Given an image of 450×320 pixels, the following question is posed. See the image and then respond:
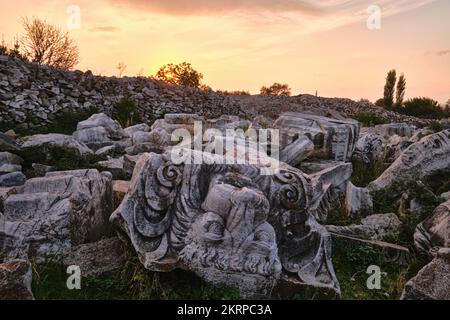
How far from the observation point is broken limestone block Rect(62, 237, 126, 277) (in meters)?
4.02

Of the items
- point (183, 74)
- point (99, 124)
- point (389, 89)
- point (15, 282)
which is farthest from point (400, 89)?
point (15, 282)

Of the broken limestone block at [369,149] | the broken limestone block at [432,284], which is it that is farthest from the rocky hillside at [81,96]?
the broken limestone block at [432,284]

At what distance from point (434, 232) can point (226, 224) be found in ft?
8.32

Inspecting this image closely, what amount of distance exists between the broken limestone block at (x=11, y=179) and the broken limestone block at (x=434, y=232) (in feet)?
16.7

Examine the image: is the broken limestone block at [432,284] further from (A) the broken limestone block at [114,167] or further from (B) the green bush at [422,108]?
(B) the green bush at [422,108]

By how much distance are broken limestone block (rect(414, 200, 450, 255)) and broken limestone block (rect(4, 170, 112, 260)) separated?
3.45 m

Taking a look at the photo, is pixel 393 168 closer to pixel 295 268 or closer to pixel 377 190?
pixel 377 190

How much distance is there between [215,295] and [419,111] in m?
29.9

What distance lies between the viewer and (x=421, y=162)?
686cm

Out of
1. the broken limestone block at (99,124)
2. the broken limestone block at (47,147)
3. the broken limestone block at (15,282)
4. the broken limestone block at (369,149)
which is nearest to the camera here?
the broken limestone block at (15,282)

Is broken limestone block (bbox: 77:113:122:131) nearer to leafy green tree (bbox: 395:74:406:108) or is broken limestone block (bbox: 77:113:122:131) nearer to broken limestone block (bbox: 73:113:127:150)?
broken limestone block (bbox: 73:113:127:150)

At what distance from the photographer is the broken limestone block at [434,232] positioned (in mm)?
4711
